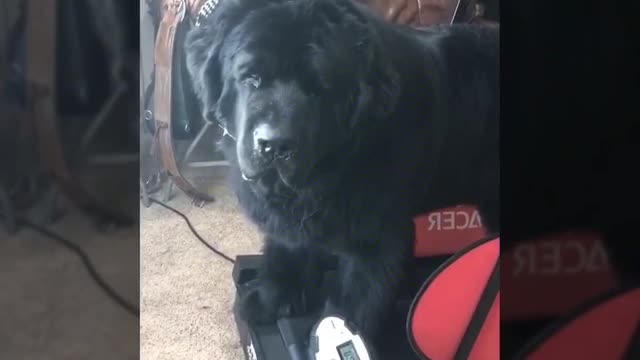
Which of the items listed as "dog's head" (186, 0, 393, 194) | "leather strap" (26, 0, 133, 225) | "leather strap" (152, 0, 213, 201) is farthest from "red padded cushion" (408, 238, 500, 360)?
"leather strap" (26, 0, 133, 225)

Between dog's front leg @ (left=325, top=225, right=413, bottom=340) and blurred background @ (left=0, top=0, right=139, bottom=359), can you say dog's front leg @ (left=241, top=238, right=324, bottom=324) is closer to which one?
dog's front leg @ (left=325, top=225, right=413, bottom=340)

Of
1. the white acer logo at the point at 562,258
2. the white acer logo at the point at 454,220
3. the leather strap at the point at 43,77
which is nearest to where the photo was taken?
the leather strap at the point at 43,77

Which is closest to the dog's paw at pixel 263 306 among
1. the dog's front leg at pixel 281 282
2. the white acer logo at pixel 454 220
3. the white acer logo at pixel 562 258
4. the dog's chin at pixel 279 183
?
the dog's front leg at pixel 281 282

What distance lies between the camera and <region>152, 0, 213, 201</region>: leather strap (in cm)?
98

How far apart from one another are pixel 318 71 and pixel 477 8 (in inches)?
10.9

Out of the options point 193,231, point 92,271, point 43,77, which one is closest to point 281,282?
point 193,231

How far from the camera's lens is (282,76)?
98 centimetres

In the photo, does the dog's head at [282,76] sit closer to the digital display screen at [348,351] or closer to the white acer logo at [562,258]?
the digital display screen at [348,351]

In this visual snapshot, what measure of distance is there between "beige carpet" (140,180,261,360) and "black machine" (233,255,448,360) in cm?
2

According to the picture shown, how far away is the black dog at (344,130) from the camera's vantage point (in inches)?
38.5

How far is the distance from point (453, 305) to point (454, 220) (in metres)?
Result: 0.14

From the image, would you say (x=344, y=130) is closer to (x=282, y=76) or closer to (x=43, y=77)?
(x=282, y=76)

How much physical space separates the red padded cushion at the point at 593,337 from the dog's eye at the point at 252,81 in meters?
0.74

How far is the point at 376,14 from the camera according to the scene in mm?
1024
